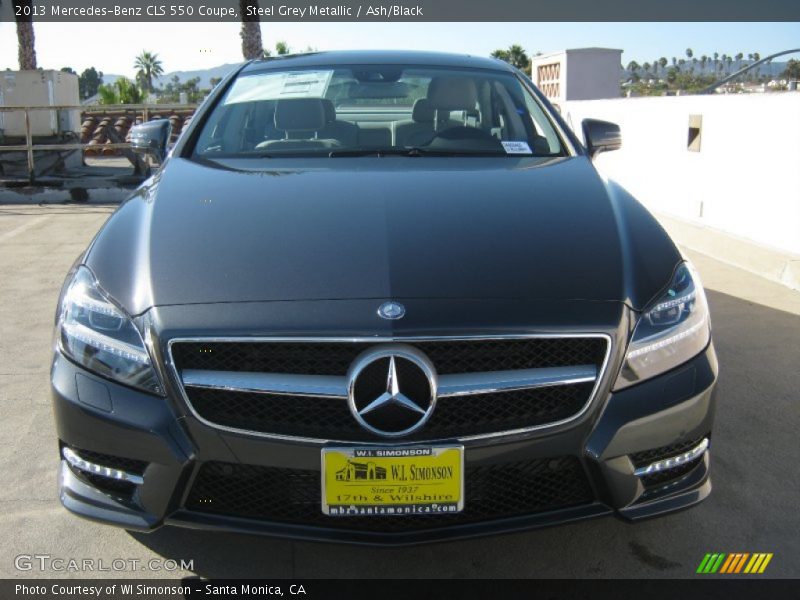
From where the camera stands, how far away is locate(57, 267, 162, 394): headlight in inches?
90.5

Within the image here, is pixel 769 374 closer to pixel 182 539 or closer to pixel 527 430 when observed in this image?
pixel 527 430

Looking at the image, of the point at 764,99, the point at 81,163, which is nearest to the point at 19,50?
the point at 81,163

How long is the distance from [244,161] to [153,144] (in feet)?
2.40

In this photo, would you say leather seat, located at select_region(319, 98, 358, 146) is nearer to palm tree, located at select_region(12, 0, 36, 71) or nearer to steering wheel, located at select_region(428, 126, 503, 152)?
steering wheel, located at select_region(428, 126, 503, 152)

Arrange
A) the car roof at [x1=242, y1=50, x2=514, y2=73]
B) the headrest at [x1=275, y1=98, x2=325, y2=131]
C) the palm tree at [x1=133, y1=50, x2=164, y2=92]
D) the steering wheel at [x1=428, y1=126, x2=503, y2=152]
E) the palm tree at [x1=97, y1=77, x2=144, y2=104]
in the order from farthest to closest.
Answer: the palm tree at [x1=133, y1=50, x2=164, y2=92] → the palm tree at [x1=97, y1=77, x2=144, y2=104] → the car roof at [x1=242, y1=50, x2=514, y2=73] → the headrest at [x1=275, y1=98, x2=325, y2=131] → the steering wheel at [x1=428, y1=126, x2=503, y2=152]

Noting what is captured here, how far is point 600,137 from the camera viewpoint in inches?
155

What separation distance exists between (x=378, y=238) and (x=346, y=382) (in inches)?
21.1

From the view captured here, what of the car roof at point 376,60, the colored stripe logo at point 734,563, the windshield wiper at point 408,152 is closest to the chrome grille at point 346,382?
the colored stripe logo at point 734,563

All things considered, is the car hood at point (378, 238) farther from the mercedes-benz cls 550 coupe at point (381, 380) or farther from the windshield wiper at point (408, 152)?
the windshield wiper at point (408, 152)

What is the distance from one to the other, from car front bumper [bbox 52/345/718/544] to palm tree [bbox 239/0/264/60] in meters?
15.9

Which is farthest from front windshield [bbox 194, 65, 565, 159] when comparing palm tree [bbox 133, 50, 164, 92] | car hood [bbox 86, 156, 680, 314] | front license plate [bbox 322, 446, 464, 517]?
palm tree [bbox 133, 50, 164, 92]

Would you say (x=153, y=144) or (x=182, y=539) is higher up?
(x=153, y=144)

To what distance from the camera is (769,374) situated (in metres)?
4.28

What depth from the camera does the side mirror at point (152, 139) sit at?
13.0ft
